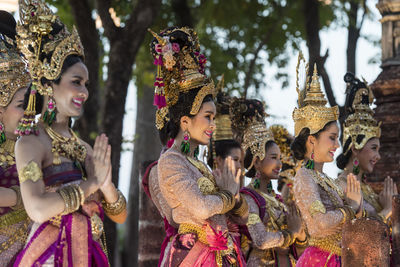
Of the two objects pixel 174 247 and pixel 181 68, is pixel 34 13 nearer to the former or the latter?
pixel 181 68

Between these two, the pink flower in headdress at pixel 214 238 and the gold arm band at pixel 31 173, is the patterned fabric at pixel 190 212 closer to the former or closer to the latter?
the pink flower in headdress at pixel 214 238

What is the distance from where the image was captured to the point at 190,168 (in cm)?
555

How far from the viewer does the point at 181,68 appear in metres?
5.84

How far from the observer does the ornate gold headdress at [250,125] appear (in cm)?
758

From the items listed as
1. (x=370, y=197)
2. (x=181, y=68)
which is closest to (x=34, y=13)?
(x=181, y=68)

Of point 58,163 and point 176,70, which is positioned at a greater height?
point 176,70

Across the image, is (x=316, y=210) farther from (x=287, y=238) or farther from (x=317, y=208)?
(x=287, y=238)

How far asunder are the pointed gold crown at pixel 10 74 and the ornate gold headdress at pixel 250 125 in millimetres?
2623

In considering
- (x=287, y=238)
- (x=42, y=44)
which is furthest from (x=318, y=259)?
(x=42, y=44)

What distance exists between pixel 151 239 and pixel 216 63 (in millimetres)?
5339

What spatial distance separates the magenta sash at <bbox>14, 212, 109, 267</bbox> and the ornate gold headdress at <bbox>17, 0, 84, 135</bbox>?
668 millimetres

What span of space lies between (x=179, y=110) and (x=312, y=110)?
1585 millimetres

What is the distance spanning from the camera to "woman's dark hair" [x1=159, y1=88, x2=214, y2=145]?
5758 mm

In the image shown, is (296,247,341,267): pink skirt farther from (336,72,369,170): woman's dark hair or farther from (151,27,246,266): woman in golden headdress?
(336,72,369,170): woman's dark hair
